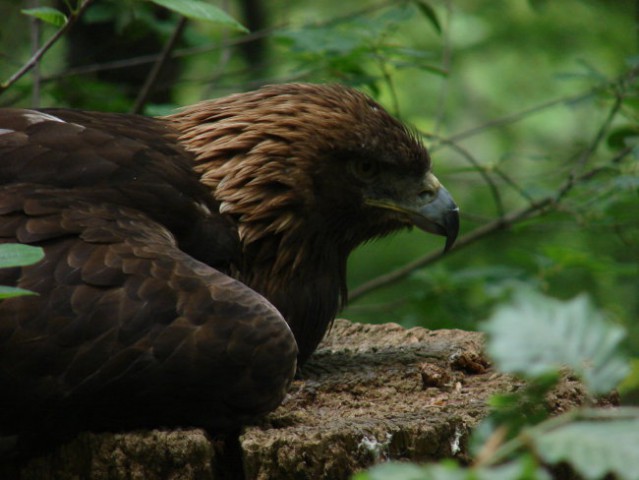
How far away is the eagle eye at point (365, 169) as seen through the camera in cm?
502

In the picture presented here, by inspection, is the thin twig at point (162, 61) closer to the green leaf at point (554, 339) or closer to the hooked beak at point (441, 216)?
the hooked beak at point (441, 216)

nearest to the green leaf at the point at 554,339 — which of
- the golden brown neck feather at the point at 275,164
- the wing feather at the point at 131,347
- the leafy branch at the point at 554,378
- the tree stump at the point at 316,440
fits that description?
the leafy branch at the point at 554,378

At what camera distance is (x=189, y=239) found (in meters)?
4.61

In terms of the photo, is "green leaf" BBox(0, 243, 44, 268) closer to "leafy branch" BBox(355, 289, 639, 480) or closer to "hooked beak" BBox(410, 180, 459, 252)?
"leafy branch" BBox(355, 289, 639, 480)

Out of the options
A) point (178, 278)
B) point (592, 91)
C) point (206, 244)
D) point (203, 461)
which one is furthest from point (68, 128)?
point (592, 91)

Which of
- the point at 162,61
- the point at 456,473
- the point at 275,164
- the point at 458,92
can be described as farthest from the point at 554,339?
the point at 458,92

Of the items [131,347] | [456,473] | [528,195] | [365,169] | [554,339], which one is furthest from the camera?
[528,195]

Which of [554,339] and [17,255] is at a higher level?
[554,339]

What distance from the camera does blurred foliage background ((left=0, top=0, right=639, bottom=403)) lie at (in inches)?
256

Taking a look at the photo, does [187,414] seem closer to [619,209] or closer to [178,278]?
[178,278]

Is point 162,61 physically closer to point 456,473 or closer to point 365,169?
point 365,169

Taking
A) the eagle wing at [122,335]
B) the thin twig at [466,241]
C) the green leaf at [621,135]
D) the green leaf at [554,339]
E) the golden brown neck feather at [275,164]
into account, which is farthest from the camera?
the thin twig at [466,241]

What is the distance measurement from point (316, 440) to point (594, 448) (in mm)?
1863

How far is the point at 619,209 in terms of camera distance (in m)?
6.75
